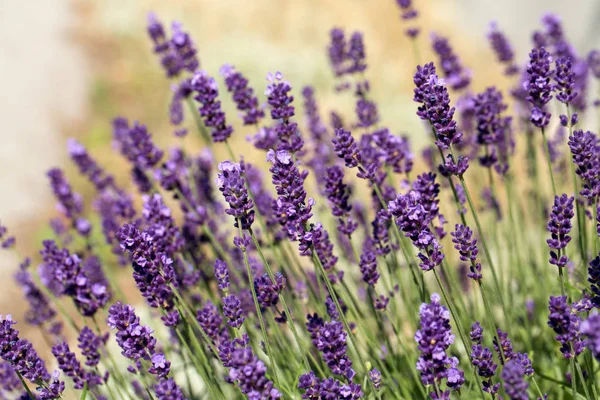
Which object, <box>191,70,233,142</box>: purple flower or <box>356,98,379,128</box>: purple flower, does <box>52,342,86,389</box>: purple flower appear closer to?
<box>191,70,233,142</box>: purple flower

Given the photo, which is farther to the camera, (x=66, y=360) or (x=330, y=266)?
(x=330, y=266)

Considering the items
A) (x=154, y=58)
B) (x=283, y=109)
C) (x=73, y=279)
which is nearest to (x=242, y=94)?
(x=283, y=109)

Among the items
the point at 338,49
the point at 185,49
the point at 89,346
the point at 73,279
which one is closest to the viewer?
the point at 89,346

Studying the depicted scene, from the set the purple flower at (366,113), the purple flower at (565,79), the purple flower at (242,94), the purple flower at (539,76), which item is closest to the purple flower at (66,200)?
the purple flower at (242,94)

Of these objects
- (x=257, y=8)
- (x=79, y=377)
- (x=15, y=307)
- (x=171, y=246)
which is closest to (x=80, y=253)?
(x=171, y=246)

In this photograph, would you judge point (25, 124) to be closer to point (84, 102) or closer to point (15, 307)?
point (84, 102)

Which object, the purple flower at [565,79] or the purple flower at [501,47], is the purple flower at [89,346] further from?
the purple flower at [501,47]

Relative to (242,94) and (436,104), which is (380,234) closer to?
(436,104)
